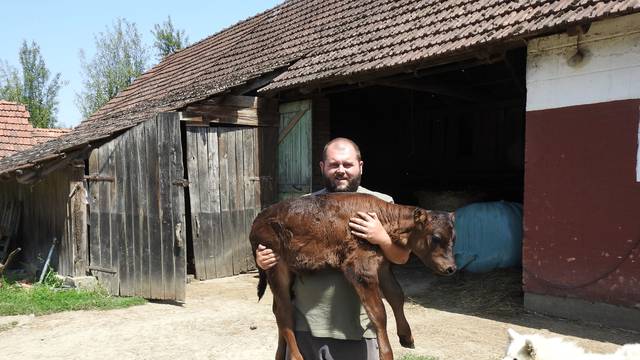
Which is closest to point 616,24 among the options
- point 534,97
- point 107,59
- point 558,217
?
point 534,97

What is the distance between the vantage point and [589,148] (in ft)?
18.0

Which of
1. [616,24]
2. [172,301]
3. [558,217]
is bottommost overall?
[172,301]

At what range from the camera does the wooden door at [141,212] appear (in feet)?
23.6

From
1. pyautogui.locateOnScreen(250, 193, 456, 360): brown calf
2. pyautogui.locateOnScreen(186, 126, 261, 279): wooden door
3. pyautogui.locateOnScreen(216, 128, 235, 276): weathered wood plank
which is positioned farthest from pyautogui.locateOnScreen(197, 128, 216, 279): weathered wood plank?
pyautogui.locateOnScreen(250, 193, 456, 360): brown calf

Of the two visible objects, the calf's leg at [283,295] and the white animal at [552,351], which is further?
the white animal at [552,351]

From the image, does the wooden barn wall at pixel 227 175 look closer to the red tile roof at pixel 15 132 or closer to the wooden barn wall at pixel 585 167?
the wooden barn wall at pixel 585 167

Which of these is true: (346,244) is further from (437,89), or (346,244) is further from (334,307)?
(437,89)

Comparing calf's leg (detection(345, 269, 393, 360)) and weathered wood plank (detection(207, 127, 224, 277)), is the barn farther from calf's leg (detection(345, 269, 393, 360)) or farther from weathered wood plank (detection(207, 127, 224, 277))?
calf's leg (detection(345, 269, 393, 360))

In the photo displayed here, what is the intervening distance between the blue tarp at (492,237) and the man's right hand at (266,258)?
5.54 m

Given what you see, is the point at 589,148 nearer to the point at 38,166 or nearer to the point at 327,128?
the point at 327,128

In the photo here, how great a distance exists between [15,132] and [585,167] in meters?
16.9

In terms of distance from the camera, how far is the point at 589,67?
216 inches

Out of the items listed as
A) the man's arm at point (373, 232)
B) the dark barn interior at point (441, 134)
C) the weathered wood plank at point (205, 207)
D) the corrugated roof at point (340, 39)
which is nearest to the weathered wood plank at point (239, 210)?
the weathered wood plank at point (205, 207)

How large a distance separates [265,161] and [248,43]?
3871mm
